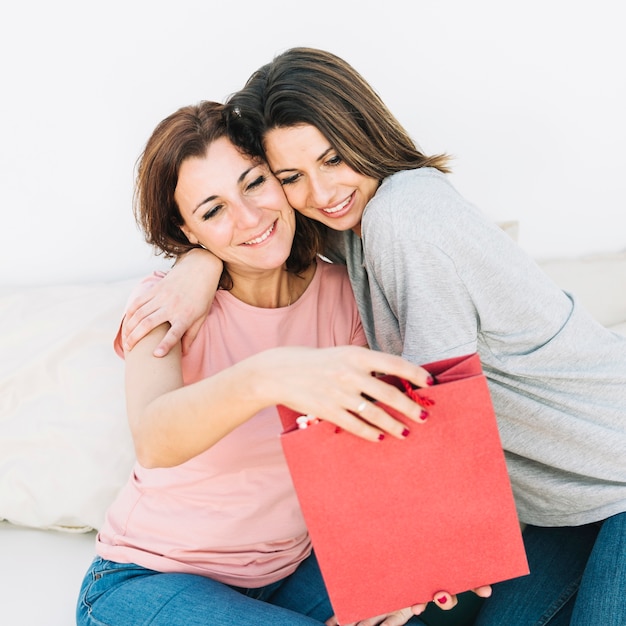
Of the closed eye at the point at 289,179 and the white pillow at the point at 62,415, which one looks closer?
the closed eye at the point at 289,179

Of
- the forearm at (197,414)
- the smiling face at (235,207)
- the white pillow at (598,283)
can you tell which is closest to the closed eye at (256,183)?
the smiling face at (235,207)

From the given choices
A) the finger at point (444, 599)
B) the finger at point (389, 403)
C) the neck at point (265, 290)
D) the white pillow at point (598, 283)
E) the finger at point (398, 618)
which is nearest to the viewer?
the finger at point (389, 403)

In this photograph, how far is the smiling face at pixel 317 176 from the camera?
3.61ft

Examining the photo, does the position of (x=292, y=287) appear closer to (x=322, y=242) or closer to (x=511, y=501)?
(x=322, y=242)

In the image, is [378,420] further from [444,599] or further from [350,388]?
[444,599]

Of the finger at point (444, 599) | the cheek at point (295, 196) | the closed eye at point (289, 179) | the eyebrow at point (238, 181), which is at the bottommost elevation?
the finger at point (444, 599)

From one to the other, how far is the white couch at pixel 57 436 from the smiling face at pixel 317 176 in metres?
0.62

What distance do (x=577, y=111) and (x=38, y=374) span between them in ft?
5.05

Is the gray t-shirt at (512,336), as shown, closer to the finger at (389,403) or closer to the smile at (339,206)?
the smile at (339,206)

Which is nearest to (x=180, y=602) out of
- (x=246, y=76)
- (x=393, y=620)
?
(x=393, y=620)

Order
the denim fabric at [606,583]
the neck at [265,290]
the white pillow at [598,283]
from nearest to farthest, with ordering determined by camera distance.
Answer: the denim fabric at [606,583], the neck at [265,290], the white pillow at [598,283]

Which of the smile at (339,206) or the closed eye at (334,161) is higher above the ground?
the closed eye at (334,161)

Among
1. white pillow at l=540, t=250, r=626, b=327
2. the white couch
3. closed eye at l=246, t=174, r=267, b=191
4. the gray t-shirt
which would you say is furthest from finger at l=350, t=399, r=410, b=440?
white pillow at l=540, t=250, r=626, b=327

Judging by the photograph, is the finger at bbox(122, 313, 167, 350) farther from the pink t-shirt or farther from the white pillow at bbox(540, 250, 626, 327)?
the white pillow at bbox(540, 250, 626, 327)
